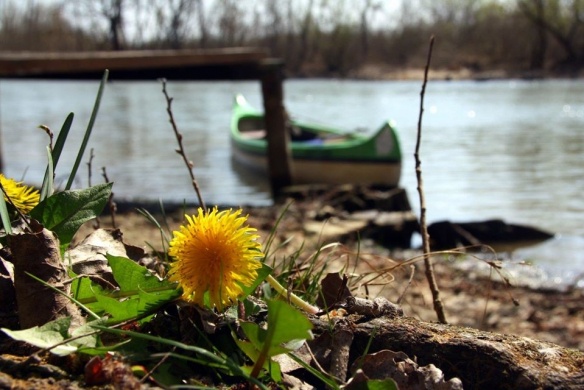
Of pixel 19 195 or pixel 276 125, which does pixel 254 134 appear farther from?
pixel 19 195

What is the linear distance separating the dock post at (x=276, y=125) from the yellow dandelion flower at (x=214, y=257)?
33.2ft

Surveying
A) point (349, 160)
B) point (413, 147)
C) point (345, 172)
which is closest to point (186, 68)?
point (349, 160)

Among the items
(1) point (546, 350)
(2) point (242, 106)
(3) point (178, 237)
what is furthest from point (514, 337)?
(2) point (242, 106)

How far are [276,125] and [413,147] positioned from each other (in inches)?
365

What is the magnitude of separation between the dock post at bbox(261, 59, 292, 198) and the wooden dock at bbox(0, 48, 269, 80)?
0.22 metres

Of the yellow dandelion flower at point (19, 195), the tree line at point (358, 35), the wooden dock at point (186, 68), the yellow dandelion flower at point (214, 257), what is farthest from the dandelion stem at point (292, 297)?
the tree line at point (358, 35)

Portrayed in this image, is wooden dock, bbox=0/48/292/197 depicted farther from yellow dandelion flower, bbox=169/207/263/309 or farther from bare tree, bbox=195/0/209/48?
bare tree, bbox=195/0/209/48

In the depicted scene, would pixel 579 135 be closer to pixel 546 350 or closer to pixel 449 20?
pixel 546 350

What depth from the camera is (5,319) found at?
1.09m

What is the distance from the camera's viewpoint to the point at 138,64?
10.2 meters

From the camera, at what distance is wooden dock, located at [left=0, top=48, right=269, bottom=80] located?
9.80 meters

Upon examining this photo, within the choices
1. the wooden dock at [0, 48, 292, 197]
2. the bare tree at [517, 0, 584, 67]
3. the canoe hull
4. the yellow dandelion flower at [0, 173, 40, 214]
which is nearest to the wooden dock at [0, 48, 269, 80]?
the wooden dock at [0, 48, 292, 197]

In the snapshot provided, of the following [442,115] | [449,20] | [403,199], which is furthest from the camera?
[449,20]

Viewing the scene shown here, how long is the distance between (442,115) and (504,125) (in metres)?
4.09
